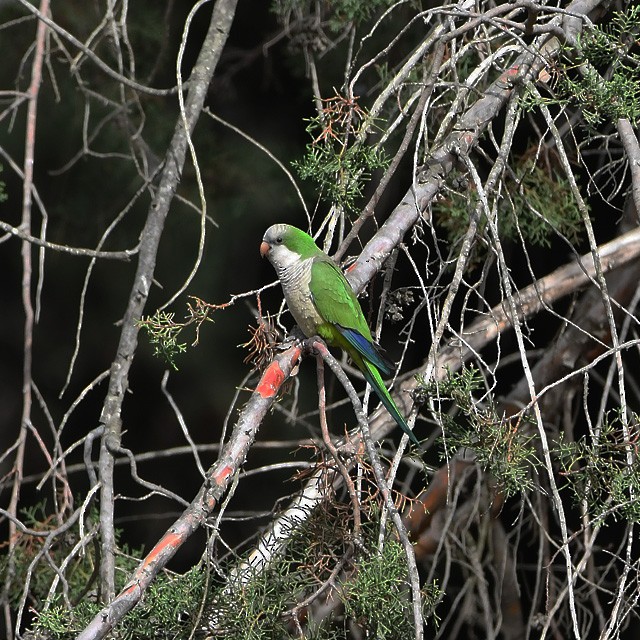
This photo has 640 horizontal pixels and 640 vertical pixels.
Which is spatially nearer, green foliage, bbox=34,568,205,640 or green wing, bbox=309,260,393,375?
green foliage, bbox=34,568,205,640

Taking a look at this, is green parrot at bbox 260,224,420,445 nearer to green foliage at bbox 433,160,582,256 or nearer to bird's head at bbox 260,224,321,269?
bird's head at bbox 260,224,321,269

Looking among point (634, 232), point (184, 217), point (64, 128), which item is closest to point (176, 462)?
point (184, 217)

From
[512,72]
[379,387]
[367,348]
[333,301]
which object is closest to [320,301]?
[333,301]

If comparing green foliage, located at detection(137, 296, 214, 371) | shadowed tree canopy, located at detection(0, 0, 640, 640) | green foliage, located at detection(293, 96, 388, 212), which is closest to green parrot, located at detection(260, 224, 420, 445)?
shadowed tree canopy, located at detection(0, 0, 640, 640)

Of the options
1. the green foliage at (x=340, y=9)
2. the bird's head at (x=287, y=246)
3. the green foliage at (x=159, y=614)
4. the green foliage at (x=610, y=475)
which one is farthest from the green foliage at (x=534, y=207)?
the green foliage at (x=159, y=614)

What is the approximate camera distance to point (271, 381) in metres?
1.96

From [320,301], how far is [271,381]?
71 cm

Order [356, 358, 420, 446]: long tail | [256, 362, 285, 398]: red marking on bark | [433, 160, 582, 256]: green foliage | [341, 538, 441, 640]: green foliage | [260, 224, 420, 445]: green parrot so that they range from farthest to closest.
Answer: [433, 160, 582, 256]: green foliage → [260, 224, 420, 445]: green parrot → [356, 358, 420, 446]: long tail → [256, 362, 285, 398]: red marking on bark → [341, 538, 441, 640]: green foliage

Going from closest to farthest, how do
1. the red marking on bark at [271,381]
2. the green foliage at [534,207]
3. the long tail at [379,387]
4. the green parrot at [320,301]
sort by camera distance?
the red marking on bark at [271,381] < the long tail at [379,387] < the green parrot at [320,301] < the green foliage at [534,207]

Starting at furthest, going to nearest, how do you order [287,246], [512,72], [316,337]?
[287,246]
[316,337]
[512,72]

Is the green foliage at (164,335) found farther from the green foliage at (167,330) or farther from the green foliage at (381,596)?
the green foliage at (381,596)

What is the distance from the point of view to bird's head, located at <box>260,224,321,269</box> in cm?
274

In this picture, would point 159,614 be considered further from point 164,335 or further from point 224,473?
point 164,335

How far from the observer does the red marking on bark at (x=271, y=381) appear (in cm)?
194
